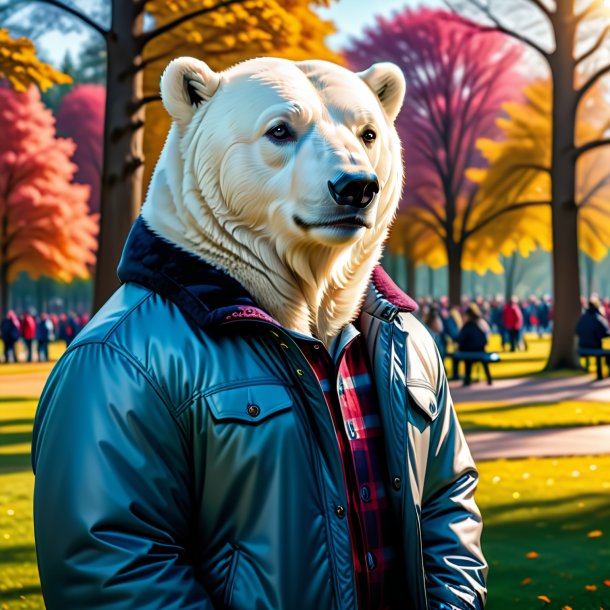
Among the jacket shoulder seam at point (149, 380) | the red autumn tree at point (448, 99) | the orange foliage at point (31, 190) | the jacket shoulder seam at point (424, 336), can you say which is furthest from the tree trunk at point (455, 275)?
the jacket shoulder seam at point (149, 380)

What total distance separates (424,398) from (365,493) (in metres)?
0.31

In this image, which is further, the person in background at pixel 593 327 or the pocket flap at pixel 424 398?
the person in background at pixel 593 327

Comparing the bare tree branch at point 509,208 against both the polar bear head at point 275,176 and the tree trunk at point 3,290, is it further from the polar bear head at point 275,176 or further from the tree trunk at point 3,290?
the polar bear head at point 275,176

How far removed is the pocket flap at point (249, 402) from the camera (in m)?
1.93

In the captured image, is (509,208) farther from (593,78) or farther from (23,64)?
(23,64)

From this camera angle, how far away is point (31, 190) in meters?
33.2

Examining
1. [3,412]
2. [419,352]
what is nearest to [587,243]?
[3,412]

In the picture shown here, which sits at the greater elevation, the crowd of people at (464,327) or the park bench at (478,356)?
the crowd of people at (464,327)

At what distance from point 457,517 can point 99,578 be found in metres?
1.00

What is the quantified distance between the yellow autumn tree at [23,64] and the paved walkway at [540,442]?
630 cm

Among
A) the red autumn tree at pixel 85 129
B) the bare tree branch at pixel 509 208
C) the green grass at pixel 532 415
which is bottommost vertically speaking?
the green grass at pixel 532 415

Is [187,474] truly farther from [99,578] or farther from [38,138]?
[38,138]

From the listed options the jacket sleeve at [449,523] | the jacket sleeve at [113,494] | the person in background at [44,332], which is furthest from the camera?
the person in background at [44,332]

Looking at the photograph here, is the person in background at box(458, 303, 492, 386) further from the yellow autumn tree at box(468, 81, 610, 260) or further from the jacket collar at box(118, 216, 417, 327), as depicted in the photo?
the jacket collar at box(118, 216, 417, 327)
